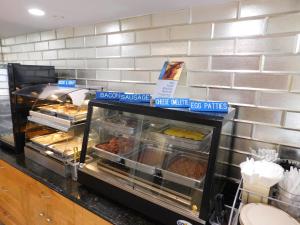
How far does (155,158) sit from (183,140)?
0.79ft

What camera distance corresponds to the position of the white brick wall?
1199 mm

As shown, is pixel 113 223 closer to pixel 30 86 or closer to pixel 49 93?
pixel 49 93

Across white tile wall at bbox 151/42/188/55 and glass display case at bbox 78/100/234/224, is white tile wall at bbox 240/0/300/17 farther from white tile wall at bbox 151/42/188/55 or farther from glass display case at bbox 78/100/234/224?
glass display case at bbox 78/100/234/224

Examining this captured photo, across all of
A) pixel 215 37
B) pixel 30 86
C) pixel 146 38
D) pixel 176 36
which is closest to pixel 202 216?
pixel 215 37

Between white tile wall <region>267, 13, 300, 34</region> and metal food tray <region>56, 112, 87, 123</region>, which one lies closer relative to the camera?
white tile wall <region>267, 13, 300, 34</region>

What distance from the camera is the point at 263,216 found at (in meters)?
0.87

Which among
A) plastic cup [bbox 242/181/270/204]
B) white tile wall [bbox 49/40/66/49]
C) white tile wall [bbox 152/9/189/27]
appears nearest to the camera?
plastic cup [bbox 242/181/270/204]

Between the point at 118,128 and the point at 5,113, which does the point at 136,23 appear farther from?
the point at 5,113

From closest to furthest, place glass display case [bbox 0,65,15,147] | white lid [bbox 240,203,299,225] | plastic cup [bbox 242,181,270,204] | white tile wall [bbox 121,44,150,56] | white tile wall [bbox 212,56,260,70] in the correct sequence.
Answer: white lid [bbox 240,203,299,225] < plastic cup [bbox 242,181,270,204] < white tile wall [bbox 212,56,260,70] < white tile wall [bbox 121,44,150,56] < glass display case [bbox 0,65,15,147]

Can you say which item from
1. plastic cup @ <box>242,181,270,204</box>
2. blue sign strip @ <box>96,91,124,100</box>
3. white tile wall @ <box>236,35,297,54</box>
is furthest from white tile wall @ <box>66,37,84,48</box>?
plastic cup @ <box>242,181,270,204</box>

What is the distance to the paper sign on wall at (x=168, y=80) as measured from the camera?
1442 mm

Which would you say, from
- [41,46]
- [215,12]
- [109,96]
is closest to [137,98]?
[109,96]

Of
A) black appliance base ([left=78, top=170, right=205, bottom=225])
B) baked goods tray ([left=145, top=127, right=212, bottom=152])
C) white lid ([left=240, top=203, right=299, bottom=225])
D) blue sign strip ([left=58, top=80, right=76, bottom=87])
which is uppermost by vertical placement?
blue sign strip ([left=58, top=80, right=76, bottom=87])

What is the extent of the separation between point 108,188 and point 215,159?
694mm
